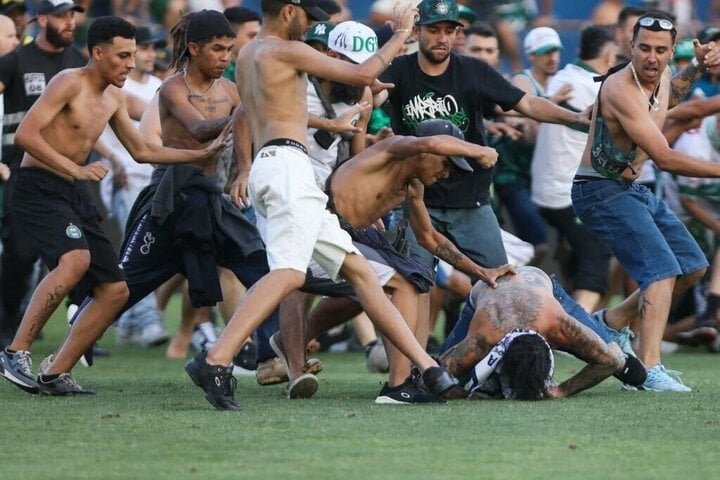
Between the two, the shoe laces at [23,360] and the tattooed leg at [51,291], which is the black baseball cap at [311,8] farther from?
the shoe laces at [23,360]

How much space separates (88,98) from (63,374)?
60.8 inches

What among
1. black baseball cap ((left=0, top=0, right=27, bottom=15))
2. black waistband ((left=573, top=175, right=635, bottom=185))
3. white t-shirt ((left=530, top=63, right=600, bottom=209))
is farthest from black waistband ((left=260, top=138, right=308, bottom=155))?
black baseball cap ((left=0, top=0, right=27, bottom=15))

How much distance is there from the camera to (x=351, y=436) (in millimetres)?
6934

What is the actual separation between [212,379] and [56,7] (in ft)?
15.1

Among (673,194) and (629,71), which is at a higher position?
(629,71)

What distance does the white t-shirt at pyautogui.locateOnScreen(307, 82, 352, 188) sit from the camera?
9.56m

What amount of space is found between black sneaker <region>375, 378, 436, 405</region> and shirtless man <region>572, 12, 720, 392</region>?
1.33 m

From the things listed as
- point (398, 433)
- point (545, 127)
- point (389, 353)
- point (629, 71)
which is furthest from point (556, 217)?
point (398, 433)

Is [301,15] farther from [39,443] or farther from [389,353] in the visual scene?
[39,443]

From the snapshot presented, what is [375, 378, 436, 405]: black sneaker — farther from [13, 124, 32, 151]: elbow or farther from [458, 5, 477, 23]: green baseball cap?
[458, 5, 477, 23]: green baseball cap

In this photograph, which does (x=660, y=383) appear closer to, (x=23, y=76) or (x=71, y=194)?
(x=71, y=194)

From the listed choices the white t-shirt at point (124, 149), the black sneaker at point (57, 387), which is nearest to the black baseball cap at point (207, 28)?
the black sneaker at point (57, 387)

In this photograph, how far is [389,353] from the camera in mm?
8430

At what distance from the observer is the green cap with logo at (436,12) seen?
32.0ft
